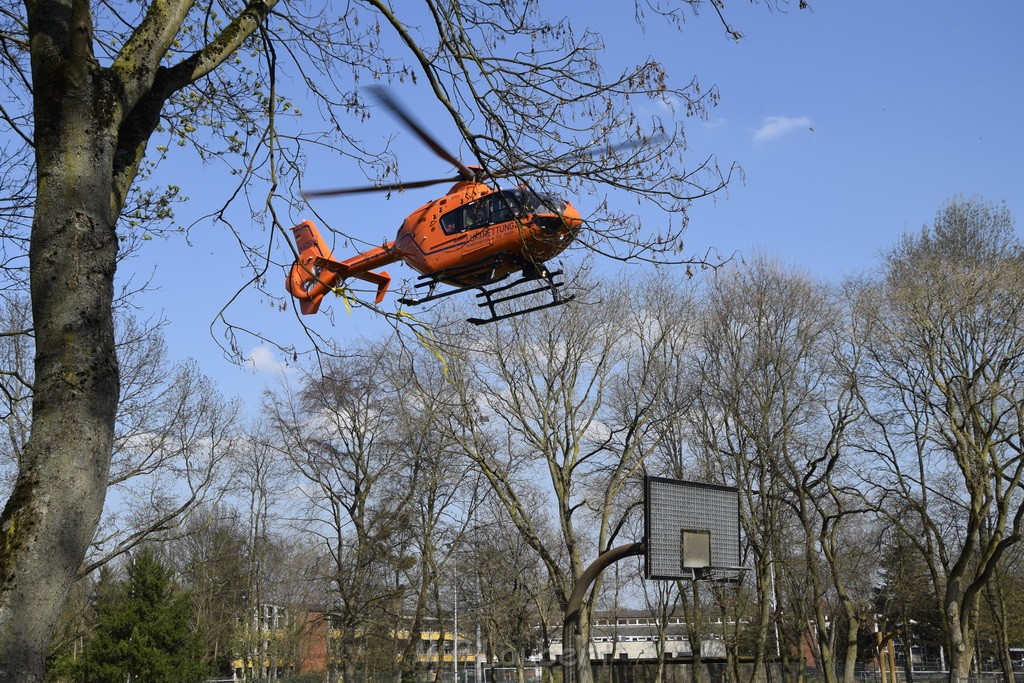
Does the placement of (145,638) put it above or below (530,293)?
below

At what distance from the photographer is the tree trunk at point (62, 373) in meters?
3.60

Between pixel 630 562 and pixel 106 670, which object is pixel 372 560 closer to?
pixel 106 670

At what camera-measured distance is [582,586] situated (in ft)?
45.4

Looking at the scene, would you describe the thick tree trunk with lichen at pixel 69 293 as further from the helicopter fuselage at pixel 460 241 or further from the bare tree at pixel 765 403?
the bare tree at pixel 765 403

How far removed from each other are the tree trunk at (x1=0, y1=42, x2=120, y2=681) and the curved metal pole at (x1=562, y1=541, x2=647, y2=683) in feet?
32.1

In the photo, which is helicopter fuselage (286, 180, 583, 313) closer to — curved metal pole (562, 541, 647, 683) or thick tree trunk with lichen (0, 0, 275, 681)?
curved metal pole (562, 541, 647, 683)

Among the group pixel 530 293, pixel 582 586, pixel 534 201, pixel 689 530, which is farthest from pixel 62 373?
pixel 582 586

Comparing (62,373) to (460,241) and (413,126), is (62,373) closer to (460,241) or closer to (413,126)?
(413,126)

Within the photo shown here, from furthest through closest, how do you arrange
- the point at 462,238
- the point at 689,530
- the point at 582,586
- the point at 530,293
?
the point at 462,238 < the point at 582,586 < the point at 689,530 < the point at 530,293

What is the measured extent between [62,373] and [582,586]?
10.9 metres

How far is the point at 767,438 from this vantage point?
27.0 metres

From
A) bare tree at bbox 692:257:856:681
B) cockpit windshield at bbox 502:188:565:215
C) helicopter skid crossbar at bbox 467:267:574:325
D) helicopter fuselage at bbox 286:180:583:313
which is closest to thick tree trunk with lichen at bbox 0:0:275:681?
cockpit windshield at bbox 502:188:565:215

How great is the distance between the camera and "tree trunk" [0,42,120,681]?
360 cm

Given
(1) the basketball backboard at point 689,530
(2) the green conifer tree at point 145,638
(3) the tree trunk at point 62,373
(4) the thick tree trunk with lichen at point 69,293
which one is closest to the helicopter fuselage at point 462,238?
(1) the basketball backboard at point 689,530
